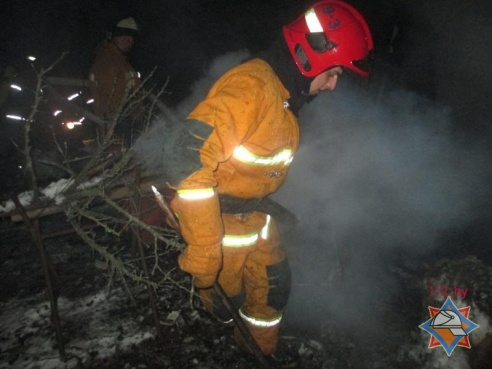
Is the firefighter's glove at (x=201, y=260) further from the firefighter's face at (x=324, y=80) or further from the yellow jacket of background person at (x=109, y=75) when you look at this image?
the yellow jacket of background person at (x=109, y=75)

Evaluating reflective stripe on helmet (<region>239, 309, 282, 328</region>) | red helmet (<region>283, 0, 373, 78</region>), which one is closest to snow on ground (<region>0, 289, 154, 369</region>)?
reflective stripe on helmet (<region>239, 309, 282, 328</region>)

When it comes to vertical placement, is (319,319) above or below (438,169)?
below

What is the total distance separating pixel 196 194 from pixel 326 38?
1.40 metres

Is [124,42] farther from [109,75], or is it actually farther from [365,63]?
[365,63]

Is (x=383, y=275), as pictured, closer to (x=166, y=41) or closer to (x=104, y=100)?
(x=104, y=100)

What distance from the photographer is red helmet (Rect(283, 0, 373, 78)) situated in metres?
2.29

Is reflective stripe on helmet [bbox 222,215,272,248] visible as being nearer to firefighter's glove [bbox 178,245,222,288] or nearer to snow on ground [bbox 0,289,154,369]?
firefighter's glove [bbox 178,245,222,288]

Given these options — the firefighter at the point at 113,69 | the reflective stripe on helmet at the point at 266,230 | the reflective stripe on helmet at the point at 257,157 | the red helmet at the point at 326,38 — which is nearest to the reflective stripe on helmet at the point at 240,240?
the reflective stripe on helmet at the point at 266,230

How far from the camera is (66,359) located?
11.0 feet

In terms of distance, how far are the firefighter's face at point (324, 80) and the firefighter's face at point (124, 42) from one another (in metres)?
3.95

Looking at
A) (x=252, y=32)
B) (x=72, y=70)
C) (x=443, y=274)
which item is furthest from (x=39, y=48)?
(x=443, y=274)

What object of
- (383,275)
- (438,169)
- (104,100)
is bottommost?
(383,275)

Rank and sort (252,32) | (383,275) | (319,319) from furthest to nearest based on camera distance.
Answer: (252,32) → (383,275) → (319,319)

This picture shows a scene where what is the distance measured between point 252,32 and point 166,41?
3.26m
